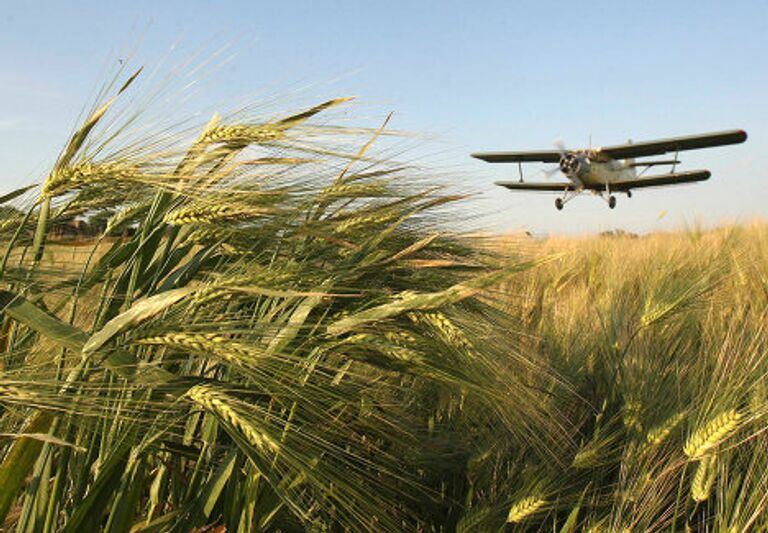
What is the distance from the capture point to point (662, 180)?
26922mm

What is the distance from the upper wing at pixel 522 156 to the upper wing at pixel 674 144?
398cm

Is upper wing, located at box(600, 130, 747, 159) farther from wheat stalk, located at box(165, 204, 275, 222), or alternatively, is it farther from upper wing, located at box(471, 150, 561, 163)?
wheat stalk, located at box(165, 204, 275, 222)

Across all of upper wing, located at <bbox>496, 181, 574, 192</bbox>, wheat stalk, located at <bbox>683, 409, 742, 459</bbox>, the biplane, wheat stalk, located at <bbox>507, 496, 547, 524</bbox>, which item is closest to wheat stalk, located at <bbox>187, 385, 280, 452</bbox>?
wheat stalk, located at <bbox>507, 496, 547, 524</bbox>

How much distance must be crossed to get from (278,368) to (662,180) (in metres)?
28.2

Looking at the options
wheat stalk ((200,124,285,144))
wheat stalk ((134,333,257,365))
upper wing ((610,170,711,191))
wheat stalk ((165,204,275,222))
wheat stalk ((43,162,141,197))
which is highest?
wheat stalk ((200,124,285,144))

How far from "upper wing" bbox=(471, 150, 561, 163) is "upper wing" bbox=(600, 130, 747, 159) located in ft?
13.0

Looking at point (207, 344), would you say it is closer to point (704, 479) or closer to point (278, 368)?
point (278, 368)

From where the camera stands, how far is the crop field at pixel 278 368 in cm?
120

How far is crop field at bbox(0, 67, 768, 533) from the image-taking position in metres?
1.20

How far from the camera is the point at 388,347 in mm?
1277

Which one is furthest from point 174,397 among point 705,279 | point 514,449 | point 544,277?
point 544,277

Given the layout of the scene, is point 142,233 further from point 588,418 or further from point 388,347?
point 588,418

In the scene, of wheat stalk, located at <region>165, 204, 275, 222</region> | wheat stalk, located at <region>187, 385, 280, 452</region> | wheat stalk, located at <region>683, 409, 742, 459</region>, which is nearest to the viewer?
wheat stalk, located at <region>187, 385, 280, 452</region>

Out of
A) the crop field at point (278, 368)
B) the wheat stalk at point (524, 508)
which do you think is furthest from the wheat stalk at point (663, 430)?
the wheat stalk at point (524, 508)
